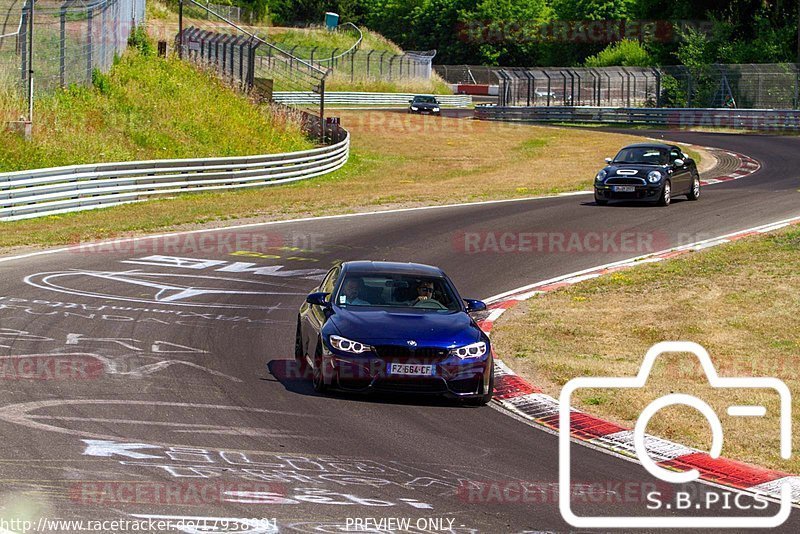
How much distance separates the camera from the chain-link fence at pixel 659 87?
2408 inches

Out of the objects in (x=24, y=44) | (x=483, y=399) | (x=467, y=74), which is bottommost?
(x=483, y=399)

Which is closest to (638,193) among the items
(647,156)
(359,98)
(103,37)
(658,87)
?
(647,156)

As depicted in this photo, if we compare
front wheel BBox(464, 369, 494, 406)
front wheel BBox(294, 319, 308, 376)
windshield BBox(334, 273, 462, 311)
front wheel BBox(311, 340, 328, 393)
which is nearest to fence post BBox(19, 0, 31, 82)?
front wheel BBox(294, 319, 308, 376)

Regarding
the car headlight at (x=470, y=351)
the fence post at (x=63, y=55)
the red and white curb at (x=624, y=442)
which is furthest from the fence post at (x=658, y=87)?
the car headlight at (x=470, y=351)

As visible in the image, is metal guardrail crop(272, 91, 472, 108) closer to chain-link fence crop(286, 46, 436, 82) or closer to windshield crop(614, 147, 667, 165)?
chain-link fence crop(286, 46, 436, 82)

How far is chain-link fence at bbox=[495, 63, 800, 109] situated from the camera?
61156 mm

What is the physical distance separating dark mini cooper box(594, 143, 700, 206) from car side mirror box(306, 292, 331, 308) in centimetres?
1727

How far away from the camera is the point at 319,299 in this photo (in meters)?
12.3

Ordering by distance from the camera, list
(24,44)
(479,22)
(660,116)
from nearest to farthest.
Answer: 1. (24,44)
2. (660,116)
3. (479,22)

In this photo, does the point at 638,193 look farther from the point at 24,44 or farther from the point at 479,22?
the point at 479,22

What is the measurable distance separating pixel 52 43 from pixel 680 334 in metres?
26.6

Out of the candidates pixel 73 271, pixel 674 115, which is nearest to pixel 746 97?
pixel 674 115

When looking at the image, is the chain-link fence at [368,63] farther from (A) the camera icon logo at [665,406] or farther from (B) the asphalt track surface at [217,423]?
(A) the camera icon logo at [665,406]

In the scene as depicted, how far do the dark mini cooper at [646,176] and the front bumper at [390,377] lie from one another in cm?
1813
